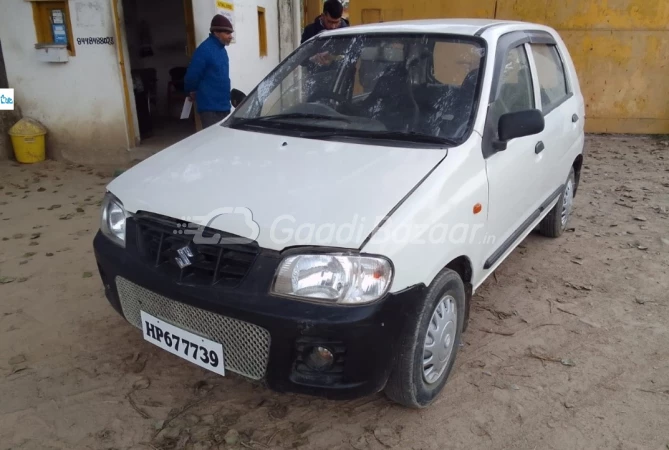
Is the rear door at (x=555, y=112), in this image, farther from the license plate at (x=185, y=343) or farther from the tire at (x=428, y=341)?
the license plate at (x=185, y=343)

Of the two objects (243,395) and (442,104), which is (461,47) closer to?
(442,104)

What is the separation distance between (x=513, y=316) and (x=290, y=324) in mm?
1920

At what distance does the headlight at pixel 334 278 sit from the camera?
202 centimetres

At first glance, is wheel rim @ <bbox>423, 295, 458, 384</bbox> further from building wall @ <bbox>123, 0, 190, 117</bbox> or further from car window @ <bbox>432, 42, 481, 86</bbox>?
building wall @ <bbox>123, 0, 190, 117</bbox>

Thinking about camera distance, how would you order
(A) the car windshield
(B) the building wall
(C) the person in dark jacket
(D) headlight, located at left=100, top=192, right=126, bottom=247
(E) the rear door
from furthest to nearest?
(B) the building wall < (C) the person in dark jacket < (E) the rear door < (A) the car windshield < (D) headlight, located at left=100, top=192, right=126, bottom=247

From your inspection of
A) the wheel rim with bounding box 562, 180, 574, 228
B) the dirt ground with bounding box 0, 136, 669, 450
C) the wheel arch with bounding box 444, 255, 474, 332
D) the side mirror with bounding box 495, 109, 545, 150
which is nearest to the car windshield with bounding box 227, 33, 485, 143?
the side mirror with bounding box 495, 109, 545, 150

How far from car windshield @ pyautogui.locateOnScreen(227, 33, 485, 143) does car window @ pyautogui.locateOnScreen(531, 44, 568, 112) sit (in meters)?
0.86

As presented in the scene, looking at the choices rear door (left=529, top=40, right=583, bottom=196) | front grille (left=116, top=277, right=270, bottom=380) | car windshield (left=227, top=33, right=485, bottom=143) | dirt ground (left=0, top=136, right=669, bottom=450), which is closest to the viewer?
front grille (left=116, top=277, right=270, bottom=380)

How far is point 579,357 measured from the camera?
2.94 metres

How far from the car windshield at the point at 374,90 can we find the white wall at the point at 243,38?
3.44 m

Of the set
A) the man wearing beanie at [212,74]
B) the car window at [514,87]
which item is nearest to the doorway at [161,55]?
the man wearing beanie at [212,74]

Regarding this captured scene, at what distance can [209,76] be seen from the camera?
17.7 ft

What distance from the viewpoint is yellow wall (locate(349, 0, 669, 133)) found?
8125 mm

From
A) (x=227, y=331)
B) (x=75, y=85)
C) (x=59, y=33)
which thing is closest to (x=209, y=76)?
(x=75, y=85)
